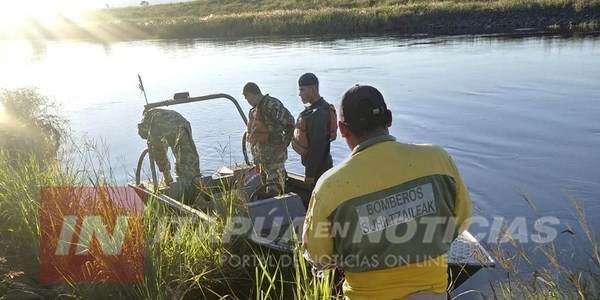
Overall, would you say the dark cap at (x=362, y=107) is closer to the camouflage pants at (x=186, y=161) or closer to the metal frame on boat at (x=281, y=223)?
the metal frame on boat at (x=281, y=223)

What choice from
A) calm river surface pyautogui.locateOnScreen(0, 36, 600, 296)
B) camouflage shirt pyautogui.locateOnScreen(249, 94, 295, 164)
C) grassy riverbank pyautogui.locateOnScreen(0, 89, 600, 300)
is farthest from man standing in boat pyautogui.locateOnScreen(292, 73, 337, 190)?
calm river surface pyautogui.locateOnScreen(0, 36, 600, 296)

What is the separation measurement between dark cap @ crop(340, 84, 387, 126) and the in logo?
223cm

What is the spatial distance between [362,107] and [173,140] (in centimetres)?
522

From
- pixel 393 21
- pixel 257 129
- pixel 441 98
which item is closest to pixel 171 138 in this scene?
pixel 257 129

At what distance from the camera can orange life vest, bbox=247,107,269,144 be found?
7.01 metres

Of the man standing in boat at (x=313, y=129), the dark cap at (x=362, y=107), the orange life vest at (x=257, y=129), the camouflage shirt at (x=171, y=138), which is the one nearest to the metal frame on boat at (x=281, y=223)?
the camouflage shirt at (x=171, y=138)

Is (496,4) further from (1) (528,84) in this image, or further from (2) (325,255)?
(2) (325,255)

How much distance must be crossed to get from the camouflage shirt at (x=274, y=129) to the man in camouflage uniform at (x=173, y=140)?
852 mm

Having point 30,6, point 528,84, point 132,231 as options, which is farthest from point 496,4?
point 30,6

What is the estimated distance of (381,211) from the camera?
270 centimetres

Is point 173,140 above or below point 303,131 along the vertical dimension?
below

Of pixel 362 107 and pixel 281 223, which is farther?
pixel 281 223

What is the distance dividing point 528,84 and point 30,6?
69461 mm

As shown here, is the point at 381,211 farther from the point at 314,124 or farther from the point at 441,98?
the point at 441,98
